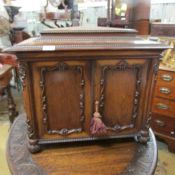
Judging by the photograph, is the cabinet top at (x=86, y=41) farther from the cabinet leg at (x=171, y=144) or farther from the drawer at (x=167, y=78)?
the cabinet leg at (x=171, y=144)

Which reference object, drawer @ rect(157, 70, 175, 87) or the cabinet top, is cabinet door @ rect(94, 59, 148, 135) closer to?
the cabinet top

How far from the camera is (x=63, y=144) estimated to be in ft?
2.94

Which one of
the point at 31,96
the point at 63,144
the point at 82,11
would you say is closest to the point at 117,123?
the point at 63,144

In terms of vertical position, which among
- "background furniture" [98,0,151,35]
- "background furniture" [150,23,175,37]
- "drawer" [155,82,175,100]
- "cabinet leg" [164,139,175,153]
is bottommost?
"cabinet leg" [164,139,175,153]

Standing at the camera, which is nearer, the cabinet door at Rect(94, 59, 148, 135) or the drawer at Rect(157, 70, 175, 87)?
the cabinet door at Rect(94, 59, 148, 135)

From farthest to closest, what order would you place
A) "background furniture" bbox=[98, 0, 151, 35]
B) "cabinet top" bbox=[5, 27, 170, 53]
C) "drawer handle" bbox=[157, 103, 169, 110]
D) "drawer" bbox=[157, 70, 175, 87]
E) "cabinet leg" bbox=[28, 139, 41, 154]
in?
1. "background furniture" bbox=[98, 0, 151, 35]
2. "drawer handle" bbox=[157, 103, 169, 110]
3. "drawer" bbox=[157, 70, 175, 87]
4. "cabinet leg" bbox=[28, 139, 41, 154]
5. "cabinet top" bbox=[5, 27, 170, 53]

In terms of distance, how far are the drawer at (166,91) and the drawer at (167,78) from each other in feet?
0.06

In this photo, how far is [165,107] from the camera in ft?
5.32

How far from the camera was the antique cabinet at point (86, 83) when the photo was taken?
0.72 m

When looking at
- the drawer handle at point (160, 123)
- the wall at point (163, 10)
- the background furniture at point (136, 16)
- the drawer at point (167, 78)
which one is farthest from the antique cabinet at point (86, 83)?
the wall at point (163, 10)

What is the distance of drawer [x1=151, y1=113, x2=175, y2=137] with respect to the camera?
1650mm

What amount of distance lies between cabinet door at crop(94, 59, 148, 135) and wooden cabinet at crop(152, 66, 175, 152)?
2.61 feet

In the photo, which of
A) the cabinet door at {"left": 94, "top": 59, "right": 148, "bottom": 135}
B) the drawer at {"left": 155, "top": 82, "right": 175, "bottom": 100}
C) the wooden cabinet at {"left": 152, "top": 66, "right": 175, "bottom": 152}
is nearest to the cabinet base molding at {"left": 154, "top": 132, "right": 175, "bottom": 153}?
the wooden cabinet at {"left": 152, "top": 66, "right": 175, "bottom": 152}

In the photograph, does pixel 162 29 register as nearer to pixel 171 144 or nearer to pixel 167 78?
pixel 167 78
